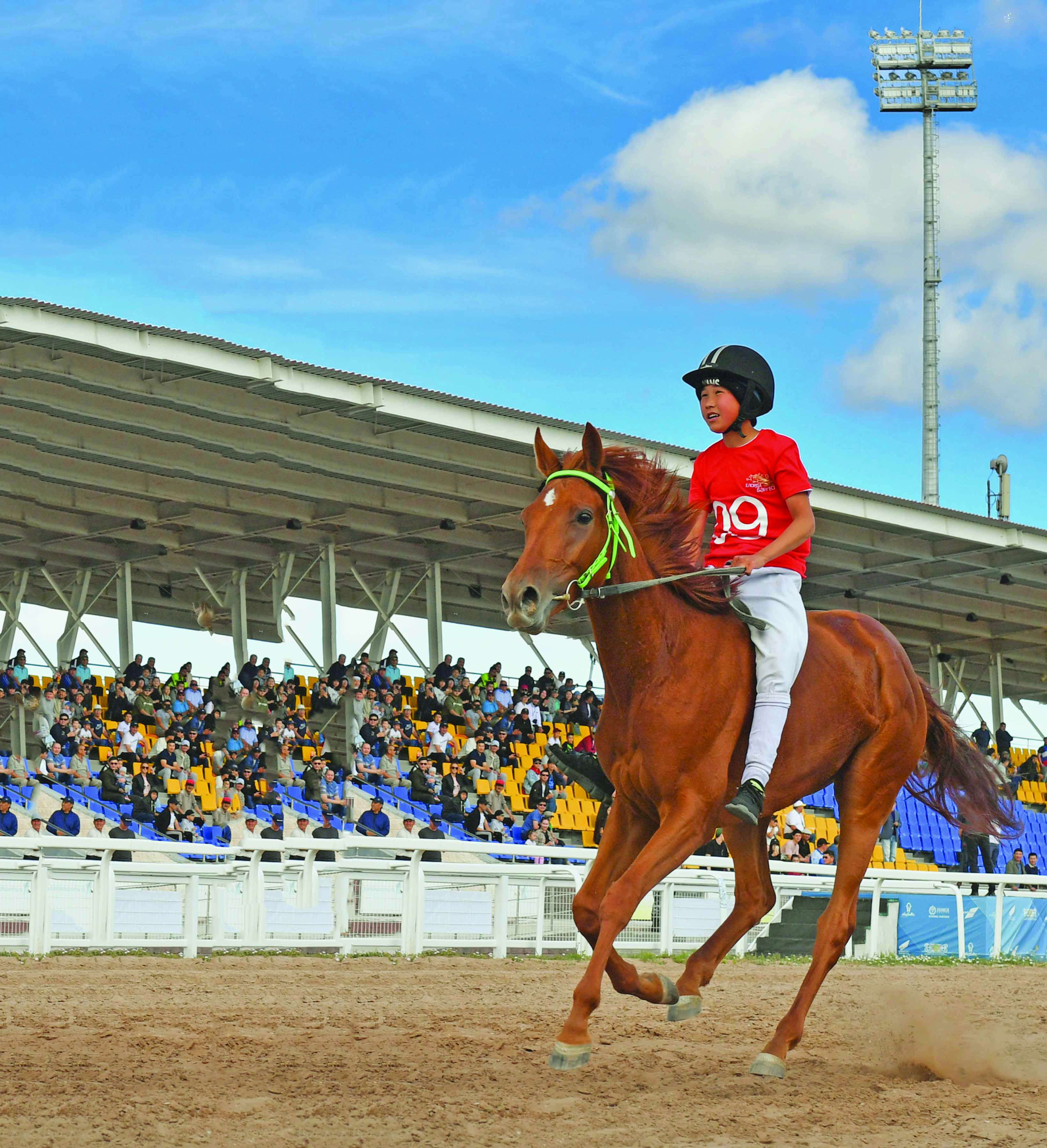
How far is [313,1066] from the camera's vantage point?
590 cm

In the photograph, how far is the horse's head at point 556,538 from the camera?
5.77 meters

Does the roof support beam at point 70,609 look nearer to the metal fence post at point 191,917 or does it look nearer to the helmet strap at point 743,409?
the metal fence post at point 191,917

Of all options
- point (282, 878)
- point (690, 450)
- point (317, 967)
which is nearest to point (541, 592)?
point (317, 967)

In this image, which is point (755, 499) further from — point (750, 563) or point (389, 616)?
point (389, 616)

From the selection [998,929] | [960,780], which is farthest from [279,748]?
[960,780]

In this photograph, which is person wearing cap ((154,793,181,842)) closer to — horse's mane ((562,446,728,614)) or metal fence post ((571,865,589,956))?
metal fence post ((571,865,589,956))

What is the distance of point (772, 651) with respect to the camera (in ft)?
21.2

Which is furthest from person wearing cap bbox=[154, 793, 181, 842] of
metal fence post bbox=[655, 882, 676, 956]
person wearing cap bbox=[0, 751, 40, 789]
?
metal fence post bbox=[655, 882, 676, 956]

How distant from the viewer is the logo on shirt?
22.3ft

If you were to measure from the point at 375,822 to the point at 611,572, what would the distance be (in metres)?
13.2

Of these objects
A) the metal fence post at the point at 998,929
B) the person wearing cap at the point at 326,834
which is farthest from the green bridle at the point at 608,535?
the metal fence post at the point at 998,929

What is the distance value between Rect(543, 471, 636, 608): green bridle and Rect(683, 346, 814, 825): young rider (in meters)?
0.53

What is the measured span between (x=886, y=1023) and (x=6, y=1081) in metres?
3.97

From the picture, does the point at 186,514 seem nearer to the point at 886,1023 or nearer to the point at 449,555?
the point at 449,555
